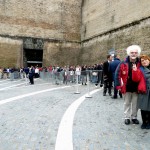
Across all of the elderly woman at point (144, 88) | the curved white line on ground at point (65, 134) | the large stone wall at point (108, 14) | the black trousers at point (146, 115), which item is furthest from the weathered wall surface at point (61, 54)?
the black trousers at point (146, 115)

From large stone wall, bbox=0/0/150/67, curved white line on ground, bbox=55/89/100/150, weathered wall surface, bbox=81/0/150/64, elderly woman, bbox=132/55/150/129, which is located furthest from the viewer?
large stone wall, bbox=0/0/150/67

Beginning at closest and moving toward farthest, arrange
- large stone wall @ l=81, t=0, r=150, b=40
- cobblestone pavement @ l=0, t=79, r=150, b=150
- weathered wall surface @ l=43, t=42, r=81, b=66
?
cobblestone pavement @ l=0, t=79, r=150, b=150
large stone wall @ l=81, t=0, r=150, b=40
weathered wall surface @ l=43, t=42, r=81, b=66

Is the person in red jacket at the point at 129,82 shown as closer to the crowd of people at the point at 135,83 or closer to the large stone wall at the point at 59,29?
the crowd of people at the point at 135,83

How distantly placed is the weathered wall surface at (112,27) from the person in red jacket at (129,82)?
20.5 m

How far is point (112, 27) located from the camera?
34.0 m

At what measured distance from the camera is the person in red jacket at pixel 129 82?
20.5 ft

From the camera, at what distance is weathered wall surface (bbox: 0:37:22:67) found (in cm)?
3916

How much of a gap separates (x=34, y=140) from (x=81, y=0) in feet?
129

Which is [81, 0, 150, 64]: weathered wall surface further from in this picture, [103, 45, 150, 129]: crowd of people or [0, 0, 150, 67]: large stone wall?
[103, 45, 150, 129]: crowd of people

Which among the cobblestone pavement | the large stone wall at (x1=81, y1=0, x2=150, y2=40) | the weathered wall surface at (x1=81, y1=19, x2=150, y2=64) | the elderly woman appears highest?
the large stone wall at (x1=81, y1=0, x2=150, y2=40)

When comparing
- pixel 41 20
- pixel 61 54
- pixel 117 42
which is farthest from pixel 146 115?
pixel 41 20

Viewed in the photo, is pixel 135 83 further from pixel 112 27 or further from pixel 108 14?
pixel 108 14

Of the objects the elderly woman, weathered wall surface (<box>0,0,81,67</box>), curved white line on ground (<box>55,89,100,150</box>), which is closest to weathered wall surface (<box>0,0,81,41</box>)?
weathered wall surface (<box>0,0,81,67</box>)

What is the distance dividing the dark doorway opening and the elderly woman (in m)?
35.9
